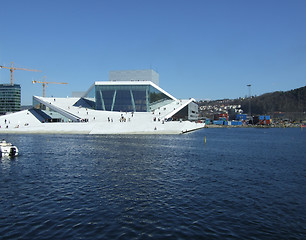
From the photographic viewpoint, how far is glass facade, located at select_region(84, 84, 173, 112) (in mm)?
77188

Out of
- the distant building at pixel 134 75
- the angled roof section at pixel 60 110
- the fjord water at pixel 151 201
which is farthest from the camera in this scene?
the distant building at pixel 134 75

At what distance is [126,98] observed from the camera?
7756 centimetres

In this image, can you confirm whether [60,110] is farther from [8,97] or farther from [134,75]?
[8,97]

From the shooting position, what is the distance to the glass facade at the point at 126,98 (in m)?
77.2

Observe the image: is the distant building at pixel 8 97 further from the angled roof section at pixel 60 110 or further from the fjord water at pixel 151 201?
the fjord water at pixel 151 201

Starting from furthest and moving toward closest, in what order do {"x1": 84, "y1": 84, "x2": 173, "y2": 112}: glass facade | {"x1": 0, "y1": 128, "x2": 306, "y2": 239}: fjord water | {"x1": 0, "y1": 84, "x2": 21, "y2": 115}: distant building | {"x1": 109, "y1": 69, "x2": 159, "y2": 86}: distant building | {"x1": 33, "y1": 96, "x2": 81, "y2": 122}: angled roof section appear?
{"x1": 0, "y1": 84, "x2": 21, "y2": 115}: distant building
{"x1": 109, "y1": 69, "x2": 159, "y2": 86}: distant building
{"x1": 84, "y1": 84, "x2": 173, "y2": 112}: glass facade
{"x1": 33, "y1": 96, "x2": 81, "y2": 122}: angled roof section
{"x1": 0, "y1": 128, "x2": 306, "y2": 239}: fjord water

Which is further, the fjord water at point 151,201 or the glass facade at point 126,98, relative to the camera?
the glass facade at point 126,98

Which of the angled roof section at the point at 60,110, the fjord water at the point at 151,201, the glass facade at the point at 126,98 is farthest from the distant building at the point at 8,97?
the fjord water at the point at 151,201

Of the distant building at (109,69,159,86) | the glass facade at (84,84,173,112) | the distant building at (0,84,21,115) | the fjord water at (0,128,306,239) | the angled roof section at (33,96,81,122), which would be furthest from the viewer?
the distant building at (0,84,21,115)

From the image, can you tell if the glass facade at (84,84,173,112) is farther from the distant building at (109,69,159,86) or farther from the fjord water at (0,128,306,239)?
the fjord water at (0,128,306,239)

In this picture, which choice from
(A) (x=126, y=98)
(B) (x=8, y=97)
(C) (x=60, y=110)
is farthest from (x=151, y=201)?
(B) (x=8, y=97)

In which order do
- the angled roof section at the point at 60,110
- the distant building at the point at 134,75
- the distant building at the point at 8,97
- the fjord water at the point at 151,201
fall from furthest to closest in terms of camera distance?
the distant building at the point at 8,97, the distant building at the point at 134,75, the angled roof section at the point at 60,110, the fjord water at the point at 151,201

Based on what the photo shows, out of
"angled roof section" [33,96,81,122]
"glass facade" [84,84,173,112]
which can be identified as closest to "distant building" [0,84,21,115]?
"angled roof section" [33,96,81,122]

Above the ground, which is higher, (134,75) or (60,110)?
(134,75)
